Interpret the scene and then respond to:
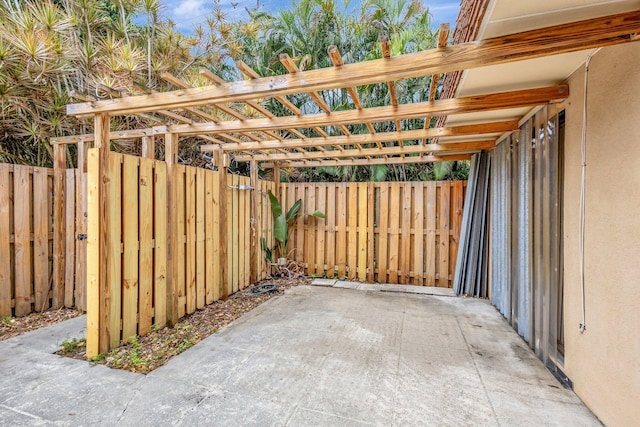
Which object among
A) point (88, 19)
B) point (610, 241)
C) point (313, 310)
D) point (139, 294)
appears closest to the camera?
point (610, 241)

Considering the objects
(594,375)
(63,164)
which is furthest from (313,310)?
(63,164)

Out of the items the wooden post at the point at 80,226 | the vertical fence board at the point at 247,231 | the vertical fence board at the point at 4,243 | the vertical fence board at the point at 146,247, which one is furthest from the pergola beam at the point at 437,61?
the vertical fence board at the point at 247,231

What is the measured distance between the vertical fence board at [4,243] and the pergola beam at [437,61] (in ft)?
7.58

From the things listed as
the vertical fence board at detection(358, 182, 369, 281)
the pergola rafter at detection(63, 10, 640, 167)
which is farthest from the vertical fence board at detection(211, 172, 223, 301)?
the vertical fence board at detection(358, 182, 369, 281)

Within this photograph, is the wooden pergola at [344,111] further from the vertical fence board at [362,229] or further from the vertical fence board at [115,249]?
the vertical fence board at [362,229]

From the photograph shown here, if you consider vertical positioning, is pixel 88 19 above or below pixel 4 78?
above

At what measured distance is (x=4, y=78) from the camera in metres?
3.46

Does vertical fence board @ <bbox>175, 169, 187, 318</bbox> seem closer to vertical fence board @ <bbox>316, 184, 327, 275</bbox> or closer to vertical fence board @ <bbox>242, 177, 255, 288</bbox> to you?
vertical fence board @ <bbox>242, 177, 255, 288</bbox>

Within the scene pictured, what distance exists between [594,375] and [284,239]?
459 cm

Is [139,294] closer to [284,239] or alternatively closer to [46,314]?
[46,314]

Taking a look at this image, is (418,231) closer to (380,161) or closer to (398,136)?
(380,161)

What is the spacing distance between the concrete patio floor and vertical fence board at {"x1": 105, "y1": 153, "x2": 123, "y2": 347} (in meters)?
0.37

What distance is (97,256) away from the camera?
2662 mm

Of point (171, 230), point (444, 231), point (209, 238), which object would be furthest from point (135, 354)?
point (444, 231)
